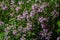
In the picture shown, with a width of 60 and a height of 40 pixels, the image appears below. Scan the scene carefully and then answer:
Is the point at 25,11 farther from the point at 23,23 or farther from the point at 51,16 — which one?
the point at 51,16

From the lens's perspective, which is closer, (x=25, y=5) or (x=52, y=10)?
(x=52, y=10)

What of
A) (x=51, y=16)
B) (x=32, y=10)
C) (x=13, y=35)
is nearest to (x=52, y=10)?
(x=51, y=16)

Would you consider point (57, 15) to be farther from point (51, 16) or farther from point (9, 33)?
point (9, 33)

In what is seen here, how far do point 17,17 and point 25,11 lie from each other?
7.6 inches

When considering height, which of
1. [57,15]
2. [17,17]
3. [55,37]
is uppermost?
[17,17]

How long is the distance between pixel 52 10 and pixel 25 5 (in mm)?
589

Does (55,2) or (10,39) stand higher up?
(55,2)

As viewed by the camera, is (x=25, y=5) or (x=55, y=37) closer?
(x=55, y=37)

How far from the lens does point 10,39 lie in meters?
3.84

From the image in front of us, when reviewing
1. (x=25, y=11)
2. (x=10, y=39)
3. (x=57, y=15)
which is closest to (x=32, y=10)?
(x=25, y=11)

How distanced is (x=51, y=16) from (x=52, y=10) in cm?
11

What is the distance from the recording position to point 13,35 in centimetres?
382

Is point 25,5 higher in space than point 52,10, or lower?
higher

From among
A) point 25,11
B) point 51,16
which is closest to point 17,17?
point 25,11
